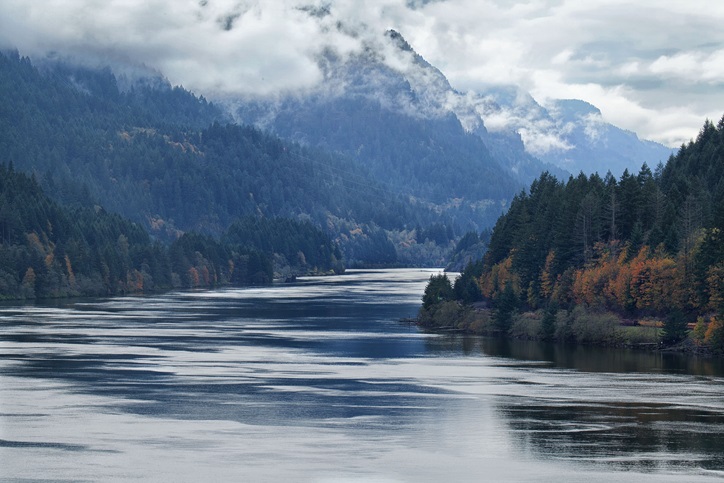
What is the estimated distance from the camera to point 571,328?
493 ft

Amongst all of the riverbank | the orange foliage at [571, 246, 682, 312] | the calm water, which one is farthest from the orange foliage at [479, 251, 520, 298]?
the calm water

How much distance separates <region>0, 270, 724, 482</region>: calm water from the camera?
241ft

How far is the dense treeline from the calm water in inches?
468

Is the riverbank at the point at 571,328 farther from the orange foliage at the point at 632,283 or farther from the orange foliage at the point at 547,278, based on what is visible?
the orange foliage at the point at 547,278

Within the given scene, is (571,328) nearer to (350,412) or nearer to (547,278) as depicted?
(547,278)

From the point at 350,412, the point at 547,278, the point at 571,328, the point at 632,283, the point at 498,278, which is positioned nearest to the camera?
the point at 350,412

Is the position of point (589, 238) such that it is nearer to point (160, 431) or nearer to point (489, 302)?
point (489, 302)

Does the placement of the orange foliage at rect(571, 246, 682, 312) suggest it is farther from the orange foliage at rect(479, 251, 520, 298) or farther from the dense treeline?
the orange foliage at rect(479, 251, 520, 298)

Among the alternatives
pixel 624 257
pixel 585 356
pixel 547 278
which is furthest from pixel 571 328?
pixel 547 278

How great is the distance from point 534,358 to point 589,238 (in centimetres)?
4383

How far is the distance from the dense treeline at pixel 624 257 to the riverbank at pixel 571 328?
1011 mm

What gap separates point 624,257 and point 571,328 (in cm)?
1659

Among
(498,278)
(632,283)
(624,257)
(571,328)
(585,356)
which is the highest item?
(624,257)

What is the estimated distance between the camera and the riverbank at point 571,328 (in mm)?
140500
